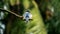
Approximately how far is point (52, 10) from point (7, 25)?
526mm

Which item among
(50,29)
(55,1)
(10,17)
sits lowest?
(50,29)

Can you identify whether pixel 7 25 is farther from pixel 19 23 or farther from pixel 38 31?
pixel 38 31

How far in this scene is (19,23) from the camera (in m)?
2.22

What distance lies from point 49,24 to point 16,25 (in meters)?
0.42

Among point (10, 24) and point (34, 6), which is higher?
point (34, 6)

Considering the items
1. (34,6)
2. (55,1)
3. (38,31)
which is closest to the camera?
(38,31)

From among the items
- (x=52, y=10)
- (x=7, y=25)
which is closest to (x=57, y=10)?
(x=52, y=10)

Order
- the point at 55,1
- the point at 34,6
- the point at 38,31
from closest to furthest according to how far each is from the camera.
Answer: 1. the point at 38,31
2. the point at 34,6
3. the point at 55,1

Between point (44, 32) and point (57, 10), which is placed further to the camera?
point (57, 10)

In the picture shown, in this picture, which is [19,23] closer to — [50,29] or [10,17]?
[10,17]

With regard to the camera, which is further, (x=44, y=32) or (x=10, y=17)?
(x=10, y=17)

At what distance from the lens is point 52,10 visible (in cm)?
234

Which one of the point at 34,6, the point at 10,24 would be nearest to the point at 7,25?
the point at 10,24

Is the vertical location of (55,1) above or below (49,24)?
above
